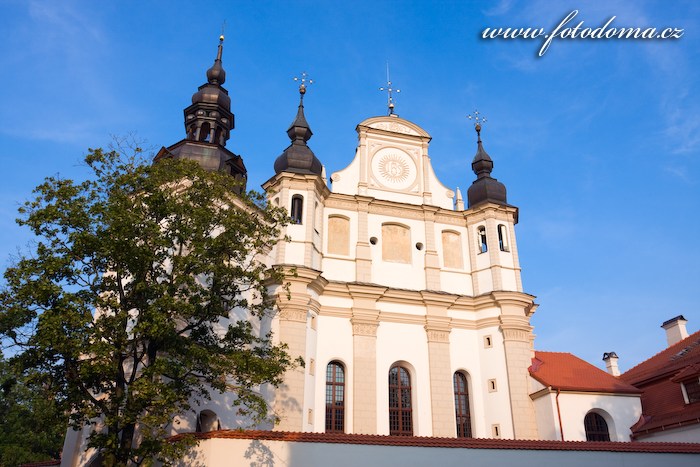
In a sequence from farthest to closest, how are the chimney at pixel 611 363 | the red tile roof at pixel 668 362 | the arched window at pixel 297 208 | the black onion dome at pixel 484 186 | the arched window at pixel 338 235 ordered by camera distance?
1. the chimney at pixel 611 363
2. the black onion dome at pixel 484 186
3. the arched window at pixel 338 235
4. the arched window at pixel 297 208
5. the red tile roof at pixel 668 362

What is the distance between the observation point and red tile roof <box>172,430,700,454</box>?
14.3 meters

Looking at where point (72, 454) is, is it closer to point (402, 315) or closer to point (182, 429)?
point (182, 429)

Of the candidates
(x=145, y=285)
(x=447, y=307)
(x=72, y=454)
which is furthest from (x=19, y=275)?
(x=447, y=307)

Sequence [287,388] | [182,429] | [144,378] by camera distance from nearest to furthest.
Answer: [144,378]
[182,429]
[287,388]

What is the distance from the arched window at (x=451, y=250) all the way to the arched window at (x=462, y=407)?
4.82 m

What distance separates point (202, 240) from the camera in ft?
47.4

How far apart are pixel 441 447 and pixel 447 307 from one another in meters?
10.6

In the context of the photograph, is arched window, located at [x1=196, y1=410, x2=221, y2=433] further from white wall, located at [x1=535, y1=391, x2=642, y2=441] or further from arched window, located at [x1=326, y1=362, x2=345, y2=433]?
white wall, located at [x1=535, y1=391, x2=642, y2=441]

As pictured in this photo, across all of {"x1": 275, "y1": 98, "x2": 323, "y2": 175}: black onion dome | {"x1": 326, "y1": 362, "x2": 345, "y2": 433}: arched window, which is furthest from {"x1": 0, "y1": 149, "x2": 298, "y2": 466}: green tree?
{"x1": 275, "y1": 98, "x2": 323, "y2": 175}: black onion dome

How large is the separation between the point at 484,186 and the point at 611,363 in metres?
13.1

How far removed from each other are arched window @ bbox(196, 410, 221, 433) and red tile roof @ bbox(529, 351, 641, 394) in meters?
12.2

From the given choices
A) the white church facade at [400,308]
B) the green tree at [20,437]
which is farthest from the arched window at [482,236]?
the green tree at [20,437]

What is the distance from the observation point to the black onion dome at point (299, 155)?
84.0ft

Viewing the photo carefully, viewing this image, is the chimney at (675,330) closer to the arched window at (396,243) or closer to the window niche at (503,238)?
the window niche at (503,238)
